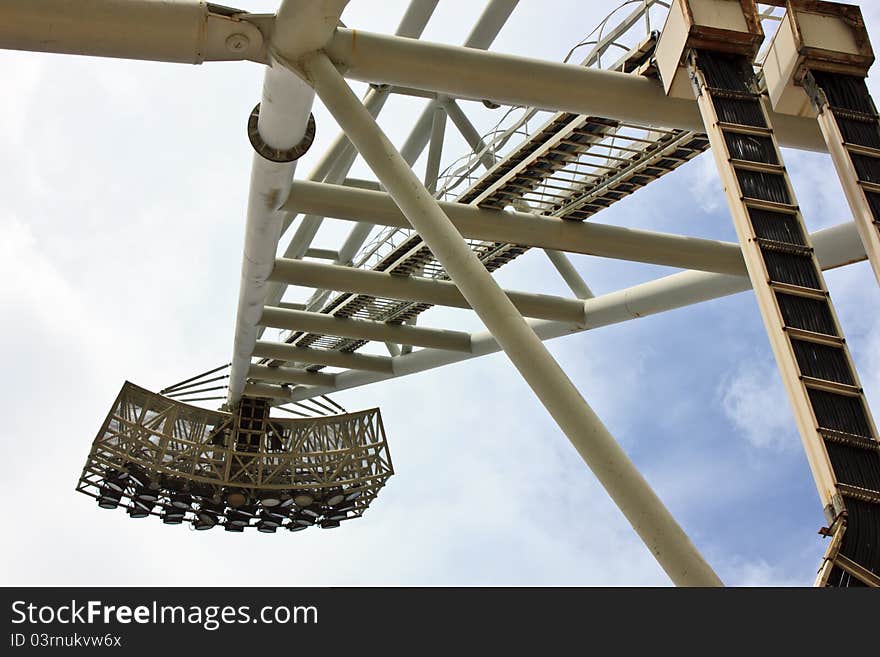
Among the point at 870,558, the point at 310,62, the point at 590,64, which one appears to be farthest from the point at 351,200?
the point at 870,558

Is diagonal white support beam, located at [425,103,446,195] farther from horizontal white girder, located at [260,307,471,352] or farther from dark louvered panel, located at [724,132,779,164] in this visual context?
dark louvered panel, located at [724,132,779,164]

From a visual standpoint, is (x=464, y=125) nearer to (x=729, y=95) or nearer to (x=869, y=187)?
(x=729, y=95)

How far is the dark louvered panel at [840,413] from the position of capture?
895cm

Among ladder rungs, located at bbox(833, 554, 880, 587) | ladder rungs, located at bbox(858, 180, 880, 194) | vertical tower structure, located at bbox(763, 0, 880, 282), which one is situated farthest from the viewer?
vertical tower structure, located at bbox(763, 0, 880, 282)

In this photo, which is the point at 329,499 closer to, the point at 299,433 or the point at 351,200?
the point at 299,433

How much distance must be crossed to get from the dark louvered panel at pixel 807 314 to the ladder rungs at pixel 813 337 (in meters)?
0.07

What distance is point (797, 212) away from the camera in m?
10.2

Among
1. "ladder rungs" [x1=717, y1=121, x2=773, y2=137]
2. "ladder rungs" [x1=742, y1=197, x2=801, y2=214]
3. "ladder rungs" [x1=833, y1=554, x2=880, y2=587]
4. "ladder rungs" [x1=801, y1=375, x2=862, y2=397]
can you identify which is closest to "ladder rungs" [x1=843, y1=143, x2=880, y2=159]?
"ladder rungs" [x1=717, y1=121, x2=773, y2=137]

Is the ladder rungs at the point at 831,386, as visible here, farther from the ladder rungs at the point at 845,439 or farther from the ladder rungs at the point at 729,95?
the ladder rungs at the point at 729,95

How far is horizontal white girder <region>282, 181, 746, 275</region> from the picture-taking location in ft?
55.8

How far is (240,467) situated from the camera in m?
33.0

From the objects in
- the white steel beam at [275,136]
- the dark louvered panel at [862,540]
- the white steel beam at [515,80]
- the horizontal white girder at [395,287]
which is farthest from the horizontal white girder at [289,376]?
the dark louvered panel at [862,540]

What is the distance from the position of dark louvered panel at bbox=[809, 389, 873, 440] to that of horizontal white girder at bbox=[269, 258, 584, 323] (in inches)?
479

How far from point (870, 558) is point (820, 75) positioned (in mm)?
5697
